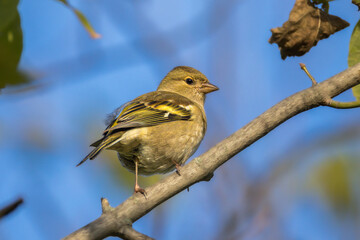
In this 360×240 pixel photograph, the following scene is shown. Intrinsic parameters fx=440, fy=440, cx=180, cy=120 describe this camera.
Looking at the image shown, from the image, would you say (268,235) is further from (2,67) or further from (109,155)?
(2,67)

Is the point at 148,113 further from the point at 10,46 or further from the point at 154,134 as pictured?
the point at 10,46

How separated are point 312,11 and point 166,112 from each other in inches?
111

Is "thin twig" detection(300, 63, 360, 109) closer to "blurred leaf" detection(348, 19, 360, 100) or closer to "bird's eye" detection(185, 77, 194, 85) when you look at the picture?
"blurred leaf" detection(348, 19, 360, 100)

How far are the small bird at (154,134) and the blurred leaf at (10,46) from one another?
2554 millimetres

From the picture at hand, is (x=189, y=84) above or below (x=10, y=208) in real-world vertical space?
above

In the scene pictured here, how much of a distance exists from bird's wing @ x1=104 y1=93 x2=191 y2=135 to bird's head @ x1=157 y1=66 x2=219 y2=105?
109 centimetres

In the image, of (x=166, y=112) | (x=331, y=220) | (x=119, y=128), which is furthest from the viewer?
(x=331, y=220)

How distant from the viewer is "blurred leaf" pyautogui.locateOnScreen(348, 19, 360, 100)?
2.95 metres

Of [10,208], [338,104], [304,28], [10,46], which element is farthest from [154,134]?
[10,208]

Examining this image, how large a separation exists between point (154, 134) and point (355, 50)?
9.45 feet

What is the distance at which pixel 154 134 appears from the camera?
211 inches

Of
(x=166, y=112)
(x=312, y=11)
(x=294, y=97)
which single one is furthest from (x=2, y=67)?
(x=166, y=112)

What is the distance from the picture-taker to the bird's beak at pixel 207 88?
281 inches

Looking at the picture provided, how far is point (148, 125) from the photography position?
17.7ft
